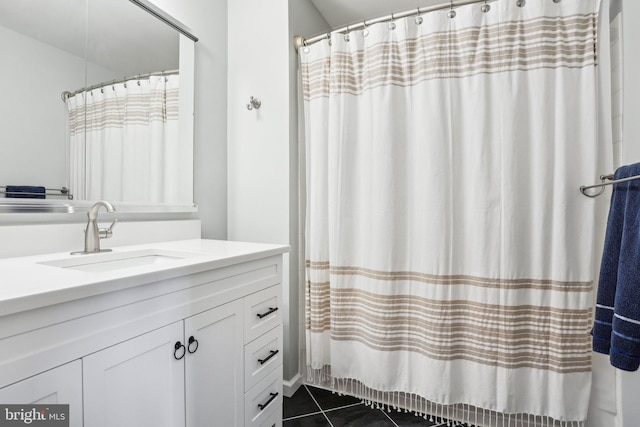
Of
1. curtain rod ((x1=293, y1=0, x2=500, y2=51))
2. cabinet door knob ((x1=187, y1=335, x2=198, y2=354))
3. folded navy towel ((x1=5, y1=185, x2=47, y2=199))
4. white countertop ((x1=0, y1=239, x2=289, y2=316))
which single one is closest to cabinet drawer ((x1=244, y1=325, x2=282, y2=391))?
cabinet door knob ((x1=187, y1=335, x2=198, y2=354))

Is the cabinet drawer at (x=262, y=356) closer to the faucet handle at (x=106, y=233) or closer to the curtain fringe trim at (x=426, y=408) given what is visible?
the curtain fringe trim at (x=426, y=408)

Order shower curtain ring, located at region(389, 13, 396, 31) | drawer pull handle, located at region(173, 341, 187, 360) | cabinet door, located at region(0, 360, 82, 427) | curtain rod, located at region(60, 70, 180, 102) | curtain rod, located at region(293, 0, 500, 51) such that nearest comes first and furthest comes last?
cabinet door, located at region(0, 360, 82, 427)
drawer pull handle, located at region(173, 341, 187, 360)
curtain rod, located at region(60, 70, 180, 102)
curtain rod, located at region(293, 0, 500, 51)
shower curtain ring, located at region(389, 13, 396, 31)

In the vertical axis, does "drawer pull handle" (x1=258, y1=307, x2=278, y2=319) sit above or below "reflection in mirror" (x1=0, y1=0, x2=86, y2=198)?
below

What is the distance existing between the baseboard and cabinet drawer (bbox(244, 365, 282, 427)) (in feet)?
1.31

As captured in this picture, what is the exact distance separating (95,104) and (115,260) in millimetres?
657

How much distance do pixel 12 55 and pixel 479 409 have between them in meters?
2.45

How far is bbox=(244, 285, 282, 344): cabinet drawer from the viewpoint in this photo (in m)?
1.19

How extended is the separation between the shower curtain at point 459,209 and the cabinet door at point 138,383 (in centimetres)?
95

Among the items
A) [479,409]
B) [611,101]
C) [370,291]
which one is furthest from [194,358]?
[611,101]

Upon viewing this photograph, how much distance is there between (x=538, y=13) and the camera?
1349 mm

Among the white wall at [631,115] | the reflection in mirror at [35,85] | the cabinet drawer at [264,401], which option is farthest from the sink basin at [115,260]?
the white wall at [631,115]

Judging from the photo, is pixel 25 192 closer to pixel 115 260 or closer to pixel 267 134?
pixel 115 260

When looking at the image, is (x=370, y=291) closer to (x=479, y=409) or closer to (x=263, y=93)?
(x=479, y=409)

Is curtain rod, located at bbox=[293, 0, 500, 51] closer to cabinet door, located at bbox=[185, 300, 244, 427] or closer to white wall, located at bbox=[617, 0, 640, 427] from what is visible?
white wall, located at bbox=[617, 0, 640, 427]
